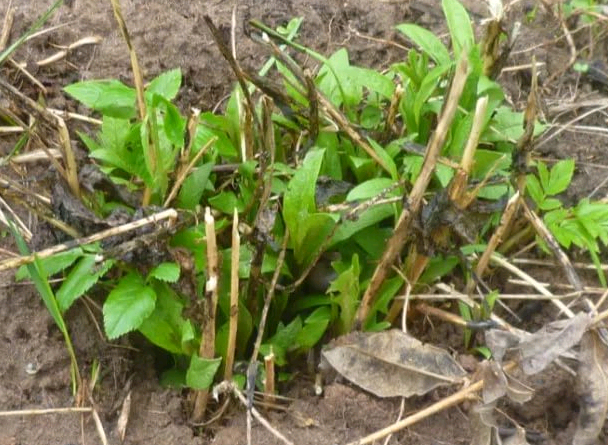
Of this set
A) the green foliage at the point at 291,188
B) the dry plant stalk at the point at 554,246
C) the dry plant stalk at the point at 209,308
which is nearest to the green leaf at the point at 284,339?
the green foliage at the point at 291,188

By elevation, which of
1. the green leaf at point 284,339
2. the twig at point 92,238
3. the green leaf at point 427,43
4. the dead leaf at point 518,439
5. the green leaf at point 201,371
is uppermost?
the green leaf at point 427,43

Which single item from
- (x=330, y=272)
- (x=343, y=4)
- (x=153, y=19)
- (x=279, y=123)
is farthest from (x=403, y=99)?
(x=153, y=19)

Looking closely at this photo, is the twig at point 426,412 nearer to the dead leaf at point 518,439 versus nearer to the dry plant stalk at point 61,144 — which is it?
the dead leaf at point 518,439

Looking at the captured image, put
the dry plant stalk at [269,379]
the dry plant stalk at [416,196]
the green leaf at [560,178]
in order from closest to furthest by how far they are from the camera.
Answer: the dry plant stalk at [416,196] < the dry plant stalk at [269,379] < the green leaf at [560,178]

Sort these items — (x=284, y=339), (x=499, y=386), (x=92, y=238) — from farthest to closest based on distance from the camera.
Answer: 1. (x=284, y=339)
2. (x=92, y=238)
3. (x=499, y=386)

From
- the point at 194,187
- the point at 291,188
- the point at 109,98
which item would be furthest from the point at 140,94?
the point at 291,188

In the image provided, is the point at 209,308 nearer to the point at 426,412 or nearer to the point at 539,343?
the point at 426,412

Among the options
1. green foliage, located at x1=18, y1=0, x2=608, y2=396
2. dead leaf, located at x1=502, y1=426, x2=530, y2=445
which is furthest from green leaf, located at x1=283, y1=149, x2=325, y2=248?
dead leaf, located at x1=502, y1=426, x2=530, y2=445
